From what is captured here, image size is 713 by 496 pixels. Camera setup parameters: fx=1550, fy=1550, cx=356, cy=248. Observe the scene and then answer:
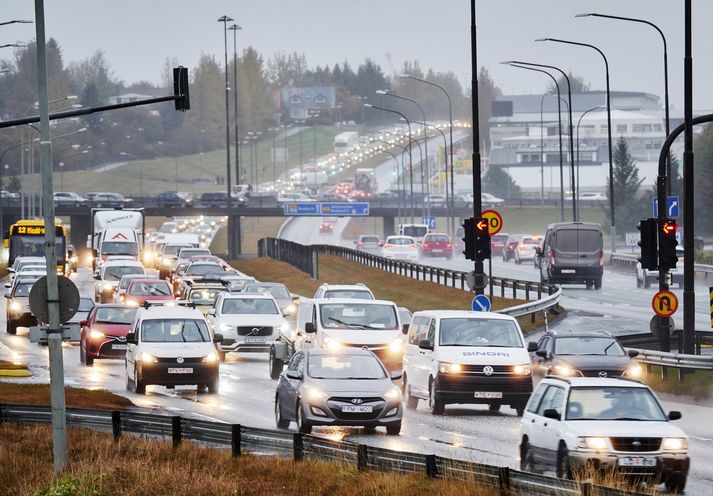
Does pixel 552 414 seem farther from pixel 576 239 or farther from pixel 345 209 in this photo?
pixel 345 209

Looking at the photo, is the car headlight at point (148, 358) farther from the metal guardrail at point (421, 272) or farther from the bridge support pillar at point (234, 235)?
the bridge support pillar at point (234, 235)

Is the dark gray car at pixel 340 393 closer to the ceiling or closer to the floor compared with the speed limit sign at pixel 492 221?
closer to the floor

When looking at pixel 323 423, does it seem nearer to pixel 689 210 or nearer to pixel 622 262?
pixel 689 210

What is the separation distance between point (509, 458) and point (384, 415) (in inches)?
121

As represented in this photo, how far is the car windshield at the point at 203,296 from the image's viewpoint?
47.8 m

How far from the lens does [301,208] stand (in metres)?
131

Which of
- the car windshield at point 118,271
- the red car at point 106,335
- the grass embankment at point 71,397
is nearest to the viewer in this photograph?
the grass embankment at point 71,397

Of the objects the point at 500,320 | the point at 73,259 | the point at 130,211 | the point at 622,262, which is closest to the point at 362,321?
the point at 500,320

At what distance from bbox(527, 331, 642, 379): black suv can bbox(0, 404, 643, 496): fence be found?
912 cm

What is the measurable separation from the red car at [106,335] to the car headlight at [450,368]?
13.2 m

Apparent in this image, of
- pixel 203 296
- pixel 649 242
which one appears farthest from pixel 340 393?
pixel 203 296

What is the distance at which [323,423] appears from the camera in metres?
23.1

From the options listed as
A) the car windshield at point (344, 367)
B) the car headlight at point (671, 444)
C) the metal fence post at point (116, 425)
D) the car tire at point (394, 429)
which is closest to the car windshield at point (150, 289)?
the car windshield at point (344, 367)

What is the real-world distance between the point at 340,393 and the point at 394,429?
3.59ft
